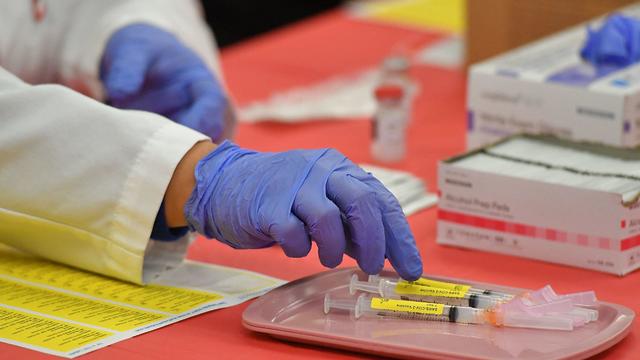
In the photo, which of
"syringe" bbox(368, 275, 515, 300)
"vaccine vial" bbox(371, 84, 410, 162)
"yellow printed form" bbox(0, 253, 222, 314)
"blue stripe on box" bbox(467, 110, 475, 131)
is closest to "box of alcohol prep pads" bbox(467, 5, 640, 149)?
"blue stripe on box" bbox(467, 110, 475, 131)

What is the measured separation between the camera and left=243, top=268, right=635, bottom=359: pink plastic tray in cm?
103

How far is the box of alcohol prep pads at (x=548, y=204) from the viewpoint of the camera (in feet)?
4.18

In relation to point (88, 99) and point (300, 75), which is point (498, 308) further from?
point (300, 75)

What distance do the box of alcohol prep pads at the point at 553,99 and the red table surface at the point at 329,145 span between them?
143mm

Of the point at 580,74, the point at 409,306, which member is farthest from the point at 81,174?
the point at 580,74

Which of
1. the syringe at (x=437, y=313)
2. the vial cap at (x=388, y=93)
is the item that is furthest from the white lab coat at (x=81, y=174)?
the vial cap at (x=388, y=93)

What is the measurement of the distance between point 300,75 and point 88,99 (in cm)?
106

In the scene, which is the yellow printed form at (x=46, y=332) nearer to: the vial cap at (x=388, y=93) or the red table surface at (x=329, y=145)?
the red table surface at (x=329, y=145)

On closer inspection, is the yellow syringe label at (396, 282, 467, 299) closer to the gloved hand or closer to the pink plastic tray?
the pink plastic tray

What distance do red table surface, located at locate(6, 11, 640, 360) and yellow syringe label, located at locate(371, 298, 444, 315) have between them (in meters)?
0.07

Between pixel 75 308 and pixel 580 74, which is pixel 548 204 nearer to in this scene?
pixel 580 74

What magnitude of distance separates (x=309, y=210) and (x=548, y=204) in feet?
1.20

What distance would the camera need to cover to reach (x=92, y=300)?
4.02 feet

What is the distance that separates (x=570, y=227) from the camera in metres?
1.30
